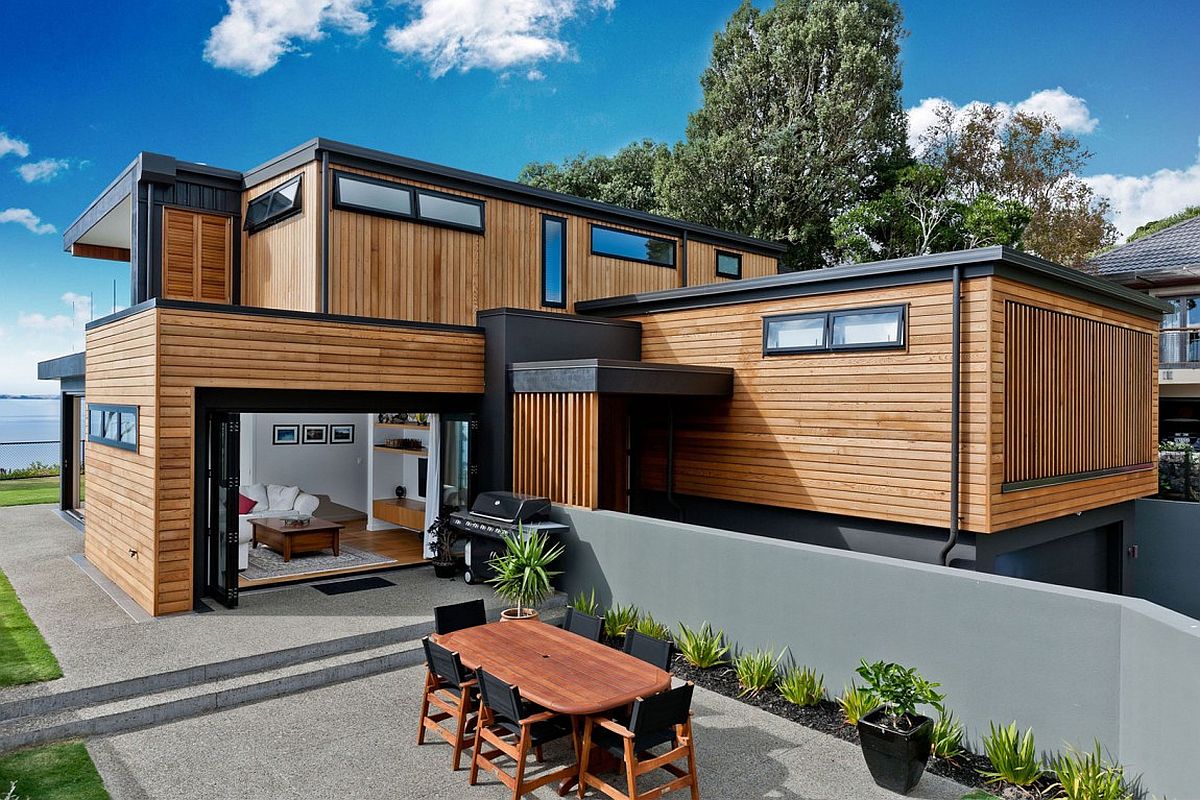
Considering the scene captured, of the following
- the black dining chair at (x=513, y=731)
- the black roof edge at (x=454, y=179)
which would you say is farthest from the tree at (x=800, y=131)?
the black dining chair at (x=513, y=731)

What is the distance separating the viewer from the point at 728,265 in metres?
15.6

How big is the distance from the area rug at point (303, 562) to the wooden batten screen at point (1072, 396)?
7940mm

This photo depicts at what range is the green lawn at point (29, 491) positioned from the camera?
16028 millimetres

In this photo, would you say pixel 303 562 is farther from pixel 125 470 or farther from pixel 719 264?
pixel 719 264

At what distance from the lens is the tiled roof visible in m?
18.3

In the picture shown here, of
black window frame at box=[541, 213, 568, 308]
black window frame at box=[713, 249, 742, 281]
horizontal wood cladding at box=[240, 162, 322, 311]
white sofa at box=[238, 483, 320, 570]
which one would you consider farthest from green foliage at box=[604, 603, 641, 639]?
black window frame at box=[713, 249, 742, 281]

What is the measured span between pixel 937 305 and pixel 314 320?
6.86m

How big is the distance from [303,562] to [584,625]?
585 cm

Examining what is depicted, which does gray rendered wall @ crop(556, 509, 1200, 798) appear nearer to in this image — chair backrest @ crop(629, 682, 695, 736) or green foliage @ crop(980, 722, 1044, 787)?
green foliage @ crop(980, 722, 1044, 787)

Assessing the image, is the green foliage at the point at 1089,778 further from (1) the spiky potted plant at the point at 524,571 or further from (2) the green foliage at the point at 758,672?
(1) the spiky potted plant at the point at 524,571

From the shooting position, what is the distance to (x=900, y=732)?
15.8 feet

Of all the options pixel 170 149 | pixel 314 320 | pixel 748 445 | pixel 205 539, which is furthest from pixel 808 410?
pixel 170 149

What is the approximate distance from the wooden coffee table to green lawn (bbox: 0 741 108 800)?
4987 mm

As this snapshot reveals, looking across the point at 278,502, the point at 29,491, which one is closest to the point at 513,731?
the point at 278,502
